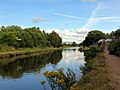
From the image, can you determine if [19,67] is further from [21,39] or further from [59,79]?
[21,39]

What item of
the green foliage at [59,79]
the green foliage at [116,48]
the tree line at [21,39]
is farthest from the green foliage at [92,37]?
the green foliage at [59,79]

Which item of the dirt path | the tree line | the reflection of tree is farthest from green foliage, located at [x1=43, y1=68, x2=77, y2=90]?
the tree line

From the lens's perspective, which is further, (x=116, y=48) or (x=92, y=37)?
(x=92, y=37)

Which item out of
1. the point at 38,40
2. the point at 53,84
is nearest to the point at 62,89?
the point at 53,84

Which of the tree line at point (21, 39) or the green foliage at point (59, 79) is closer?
the green foliage at point (59, 79)

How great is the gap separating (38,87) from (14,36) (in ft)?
186

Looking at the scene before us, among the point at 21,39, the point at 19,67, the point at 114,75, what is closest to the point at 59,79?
the point at 114,75

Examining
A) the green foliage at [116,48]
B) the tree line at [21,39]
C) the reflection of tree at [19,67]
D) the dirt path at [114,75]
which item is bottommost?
the reflection of tree at [19,67]

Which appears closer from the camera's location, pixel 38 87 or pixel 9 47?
pixel 38 87

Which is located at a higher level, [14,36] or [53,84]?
[14,36]

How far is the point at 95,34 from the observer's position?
380ft

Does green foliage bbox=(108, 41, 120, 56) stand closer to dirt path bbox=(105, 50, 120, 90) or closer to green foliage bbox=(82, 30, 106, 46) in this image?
dirt path bbox=(105, 50, 120, 90)

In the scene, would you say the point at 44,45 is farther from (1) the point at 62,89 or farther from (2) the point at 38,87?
(1) the point at 62,89

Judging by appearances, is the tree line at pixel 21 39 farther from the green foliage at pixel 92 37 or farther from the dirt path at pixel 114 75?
the dirt path at pixel 114 75
